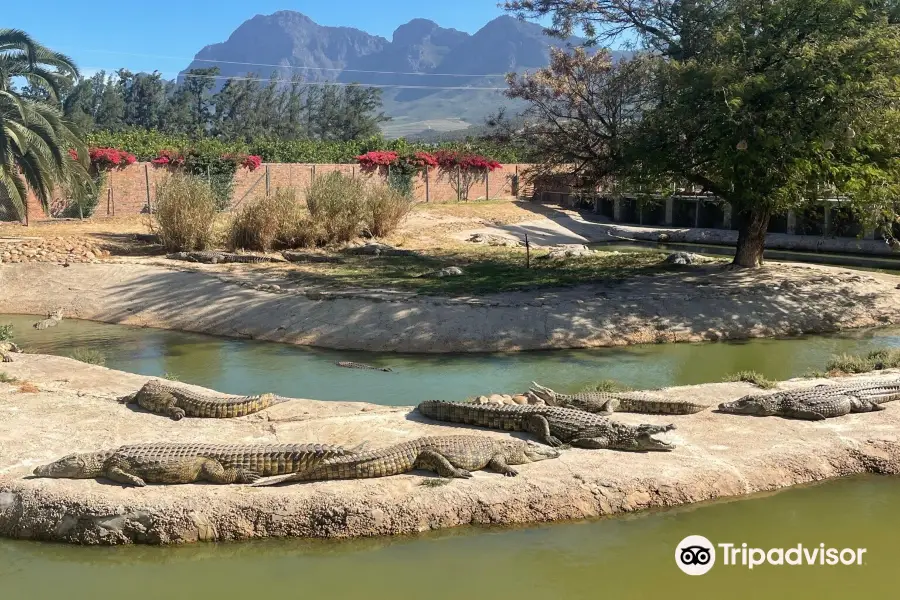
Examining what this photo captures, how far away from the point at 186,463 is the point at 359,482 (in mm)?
1233

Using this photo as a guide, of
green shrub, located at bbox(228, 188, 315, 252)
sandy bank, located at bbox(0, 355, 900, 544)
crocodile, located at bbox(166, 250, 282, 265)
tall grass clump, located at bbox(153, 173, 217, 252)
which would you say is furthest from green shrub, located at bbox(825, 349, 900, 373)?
tall grass clump, located at bbox(153, 173, 217, 252)

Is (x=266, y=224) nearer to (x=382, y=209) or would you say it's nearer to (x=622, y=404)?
(x=382, y=209)

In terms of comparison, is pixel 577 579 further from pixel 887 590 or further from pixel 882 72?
pixel 882 72

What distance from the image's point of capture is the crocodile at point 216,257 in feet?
55.5

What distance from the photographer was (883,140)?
43.3ft

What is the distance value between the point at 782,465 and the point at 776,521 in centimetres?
72

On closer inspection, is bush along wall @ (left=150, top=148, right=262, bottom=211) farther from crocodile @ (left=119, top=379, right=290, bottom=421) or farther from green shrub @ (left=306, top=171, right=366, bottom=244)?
crocodile @ (left=119, top=379, right=290, bottom=421)

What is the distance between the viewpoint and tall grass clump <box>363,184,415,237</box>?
21377 mm

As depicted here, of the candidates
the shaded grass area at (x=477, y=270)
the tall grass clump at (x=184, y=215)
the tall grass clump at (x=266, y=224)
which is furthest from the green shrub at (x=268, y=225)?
the shaded grass area at (x=477, y=270)

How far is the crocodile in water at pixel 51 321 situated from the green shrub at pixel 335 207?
22.5 ft

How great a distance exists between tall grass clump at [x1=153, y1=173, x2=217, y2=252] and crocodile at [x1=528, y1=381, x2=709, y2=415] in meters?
12.3

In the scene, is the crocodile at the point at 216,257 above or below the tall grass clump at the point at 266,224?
below

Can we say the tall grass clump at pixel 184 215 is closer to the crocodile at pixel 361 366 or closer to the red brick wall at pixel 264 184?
the red brick wall at pixel 264 184

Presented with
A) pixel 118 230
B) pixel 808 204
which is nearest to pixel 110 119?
pixel 118 230
